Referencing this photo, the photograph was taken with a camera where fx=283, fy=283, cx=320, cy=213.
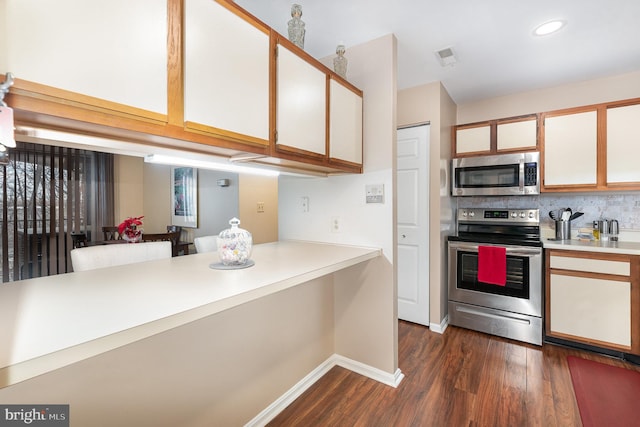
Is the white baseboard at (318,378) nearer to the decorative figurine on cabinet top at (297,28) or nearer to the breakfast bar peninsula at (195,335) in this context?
the breakfast bar peninsula at (195,335)

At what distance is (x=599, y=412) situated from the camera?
5.65 feet

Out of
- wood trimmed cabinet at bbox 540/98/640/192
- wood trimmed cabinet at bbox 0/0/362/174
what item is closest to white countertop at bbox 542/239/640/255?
wood trimmed cabinet at bbox 540/98/640/192

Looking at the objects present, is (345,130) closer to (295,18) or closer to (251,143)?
(295,18)

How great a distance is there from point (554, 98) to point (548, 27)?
52.5 inches

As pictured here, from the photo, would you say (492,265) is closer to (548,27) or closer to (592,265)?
(592,265)

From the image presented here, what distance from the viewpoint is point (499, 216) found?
3.13 m

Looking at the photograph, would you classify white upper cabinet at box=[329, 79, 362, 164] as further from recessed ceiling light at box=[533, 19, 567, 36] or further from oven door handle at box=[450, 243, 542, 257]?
oven door handle at box=[450, 243, 542, 257]

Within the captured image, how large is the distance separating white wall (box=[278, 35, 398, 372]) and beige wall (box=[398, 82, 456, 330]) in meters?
1.00

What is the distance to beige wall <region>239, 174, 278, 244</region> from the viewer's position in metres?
3.69

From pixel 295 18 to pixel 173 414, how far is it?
6.90ft

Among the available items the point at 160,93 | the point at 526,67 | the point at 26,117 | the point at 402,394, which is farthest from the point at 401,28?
the point at 402,394

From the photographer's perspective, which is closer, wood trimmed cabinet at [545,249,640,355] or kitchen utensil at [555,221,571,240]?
wood trimmed cabinet at [545,249,640,355]

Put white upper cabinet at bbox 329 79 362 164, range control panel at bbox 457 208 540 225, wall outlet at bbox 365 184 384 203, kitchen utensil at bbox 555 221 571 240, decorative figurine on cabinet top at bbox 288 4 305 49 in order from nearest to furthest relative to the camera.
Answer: decorative figurine on cabinet top at bbox 288 4 305 49 → white upper cabinet at bbox 329 79 362 164 → wall outlet at bbox 365 184 384 203 → kitchen utensil at bbox 555 221 571 240 → range control panel at bbox 457 208 540 225

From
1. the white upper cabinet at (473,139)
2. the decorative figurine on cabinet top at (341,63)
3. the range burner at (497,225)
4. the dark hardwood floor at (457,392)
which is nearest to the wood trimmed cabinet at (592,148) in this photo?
the range burner at (497,225)
